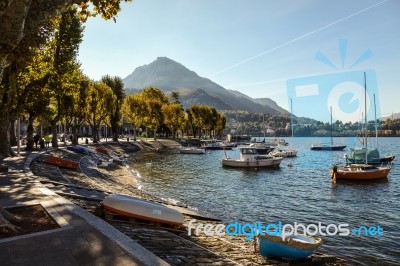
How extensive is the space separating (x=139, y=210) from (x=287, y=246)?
7042mm

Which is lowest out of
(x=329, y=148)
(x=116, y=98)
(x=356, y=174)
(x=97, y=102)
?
(x=329, y=148)

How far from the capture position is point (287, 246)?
43.2 feet

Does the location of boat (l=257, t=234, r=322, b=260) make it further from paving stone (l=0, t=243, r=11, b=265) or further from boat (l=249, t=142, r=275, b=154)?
boat (l=249, t=142, r=275, b=154)

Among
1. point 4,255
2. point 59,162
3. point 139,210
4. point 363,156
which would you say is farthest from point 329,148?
point 4,255

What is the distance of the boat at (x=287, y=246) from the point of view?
1304 centimetres

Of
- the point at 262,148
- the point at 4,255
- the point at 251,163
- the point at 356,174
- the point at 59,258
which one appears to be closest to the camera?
the point at 59,258

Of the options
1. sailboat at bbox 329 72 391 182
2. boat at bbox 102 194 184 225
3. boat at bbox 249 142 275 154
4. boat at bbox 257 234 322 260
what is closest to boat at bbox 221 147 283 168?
boat at bbox 249 142 275 154

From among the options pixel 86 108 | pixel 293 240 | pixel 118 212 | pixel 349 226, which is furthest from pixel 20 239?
pixel 86 108

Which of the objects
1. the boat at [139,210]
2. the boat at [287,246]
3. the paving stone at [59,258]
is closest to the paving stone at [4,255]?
the paving stone at [59,258]

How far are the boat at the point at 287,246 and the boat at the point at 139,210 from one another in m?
4.66

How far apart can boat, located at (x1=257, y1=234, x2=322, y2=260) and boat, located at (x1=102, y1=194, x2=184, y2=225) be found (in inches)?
184

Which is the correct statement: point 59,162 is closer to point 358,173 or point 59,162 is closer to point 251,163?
point 251,163

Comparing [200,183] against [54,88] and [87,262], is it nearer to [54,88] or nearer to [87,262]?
[54,88]

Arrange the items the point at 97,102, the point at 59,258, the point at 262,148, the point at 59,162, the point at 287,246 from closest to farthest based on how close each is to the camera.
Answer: the point at 59,258 → the point at 287,246 → the point at 59,162 → the point at 97,102 → the point at 262,148
